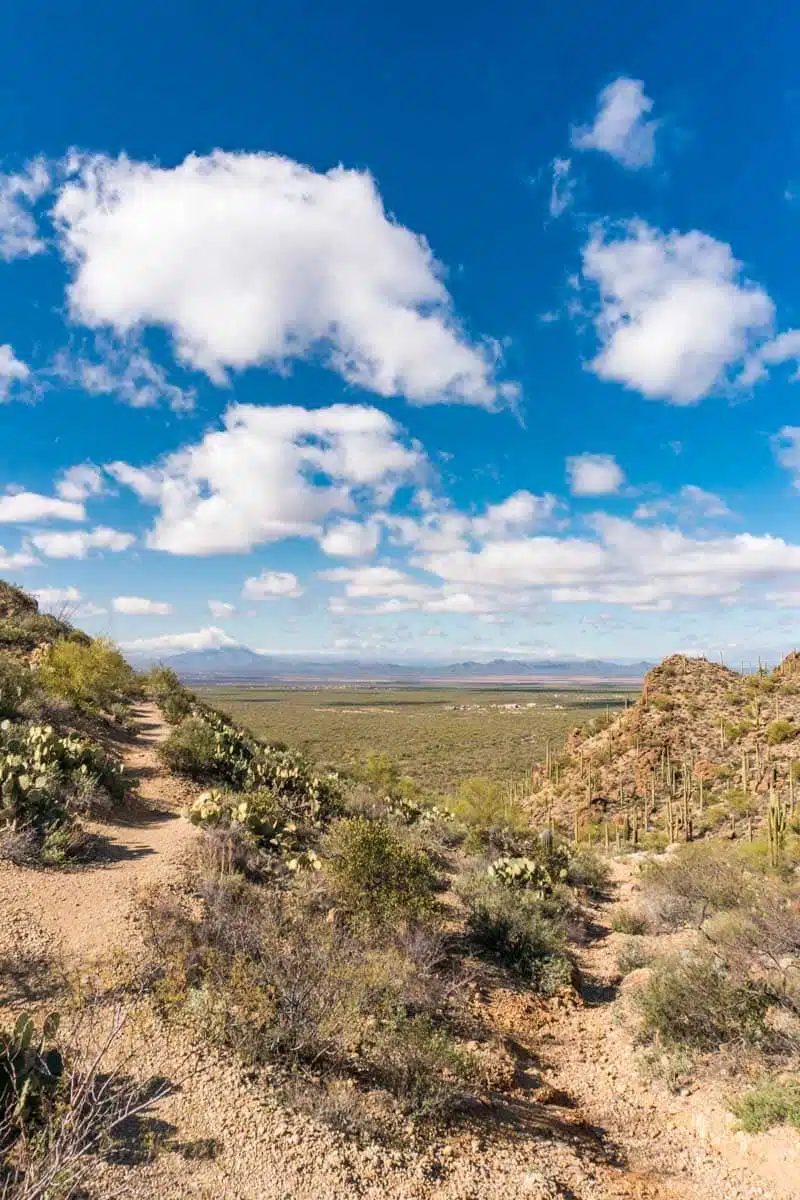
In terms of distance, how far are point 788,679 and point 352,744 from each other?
40.7 meters

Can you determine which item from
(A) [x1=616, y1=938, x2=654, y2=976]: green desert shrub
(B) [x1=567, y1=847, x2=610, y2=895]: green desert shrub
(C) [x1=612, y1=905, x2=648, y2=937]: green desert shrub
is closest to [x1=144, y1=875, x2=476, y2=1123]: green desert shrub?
(A) [x1=616, y1=938, x2=654, y2=976]: green desert shrub

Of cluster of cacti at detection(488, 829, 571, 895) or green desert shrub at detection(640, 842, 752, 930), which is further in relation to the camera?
cluster of cacti at detection(488, 829, 571, 895)

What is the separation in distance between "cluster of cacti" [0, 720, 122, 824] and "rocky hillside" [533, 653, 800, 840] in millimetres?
21122

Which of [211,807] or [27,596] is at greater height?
[27,596]

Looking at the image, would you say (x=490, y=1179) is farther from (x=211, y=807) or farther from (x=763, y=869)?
(x=763, y=869)

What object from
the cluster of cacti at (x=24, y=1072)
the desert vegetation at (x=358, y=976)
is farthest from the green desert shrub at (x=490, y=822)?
the cluster of cacti at (x=24, y=1072)

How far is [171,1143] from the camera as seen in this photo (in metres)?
5.14

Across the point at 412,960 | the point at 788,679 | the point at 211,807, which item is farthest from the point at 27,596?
the point at 788,679

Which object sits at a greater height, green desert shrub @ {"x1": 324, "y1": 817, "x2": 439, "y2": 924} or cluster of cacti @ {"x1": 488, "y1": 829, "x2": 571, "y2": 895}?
green desert shrub @ {"x1": 324, "y1": 817, "x2": 439, "y2": 924}

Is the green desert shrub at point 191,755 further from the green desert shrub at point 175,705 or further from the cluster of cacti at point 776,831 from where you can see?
the cluster of cacti at point 776,831

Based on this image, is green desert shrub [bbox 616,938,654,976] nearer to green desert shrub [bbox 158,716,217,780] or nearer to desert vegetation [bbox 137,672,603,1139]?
desert vegetation [bbox 137,672,603,1139]

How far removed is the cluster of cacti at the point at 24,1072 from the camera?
4.81 m

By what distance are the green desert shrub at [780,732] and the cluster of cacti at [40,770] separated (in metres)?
27.7

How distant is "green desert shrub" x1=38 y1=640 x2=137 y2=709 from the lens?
760 inches
